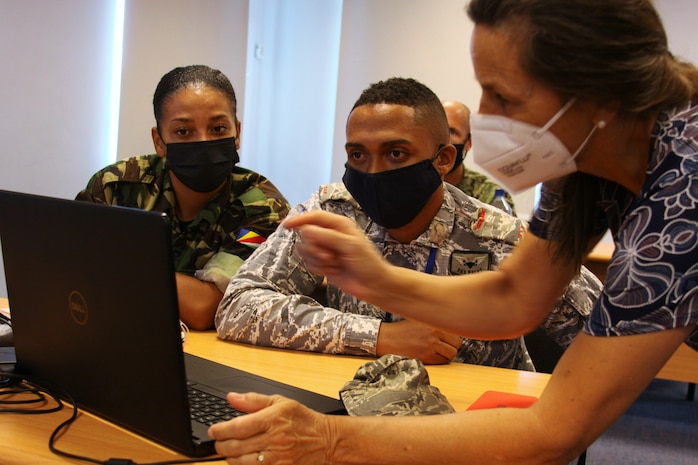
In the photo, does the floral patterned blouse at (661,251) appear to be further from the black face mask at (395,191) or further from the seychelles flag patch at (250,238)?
the seychelles flag patch at (250,238)

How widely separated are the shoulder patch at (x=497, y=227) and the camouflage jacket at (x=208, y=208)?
2.20 feet

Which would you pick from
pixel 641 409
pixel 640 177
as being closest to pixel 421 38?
pixel 641 409

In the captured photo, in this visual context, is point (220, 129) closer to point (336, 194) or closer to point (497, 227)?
point (336, 194)

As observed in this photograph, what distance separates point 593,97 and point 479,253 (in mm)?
928

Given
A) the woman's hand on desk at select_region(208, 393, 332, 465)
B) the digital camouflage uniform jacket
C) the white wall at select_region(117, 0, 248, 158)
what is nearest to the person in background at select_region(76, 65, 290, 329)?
the digital camouflage uniform jacket

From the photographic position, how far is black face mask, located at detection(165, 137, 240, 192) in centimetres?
229

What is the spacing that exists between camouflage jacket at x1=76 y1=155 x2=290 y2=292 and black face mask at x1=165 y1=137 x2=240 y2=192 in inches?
3.5

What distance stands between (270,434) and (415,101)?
1.16 m

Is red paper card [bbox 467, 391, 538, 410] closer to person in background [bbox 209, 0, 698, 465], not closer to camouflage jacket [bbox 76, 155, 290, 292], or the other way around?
person in background [bbox 209, 0, 698, 465]

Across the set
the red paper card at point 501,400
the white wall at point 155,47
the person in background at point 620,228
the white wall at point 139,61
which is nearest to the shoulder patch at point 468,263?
the red paper card at point 501,400

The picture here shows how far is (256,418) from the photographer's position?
3.24 feet

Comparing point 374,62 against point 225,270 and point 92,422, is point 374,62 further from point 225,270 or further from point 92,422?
point 92,422

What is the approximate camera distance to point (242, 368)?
155cm

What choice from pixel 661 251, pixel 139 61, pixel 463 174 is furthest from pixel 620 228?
pixel 139 61
